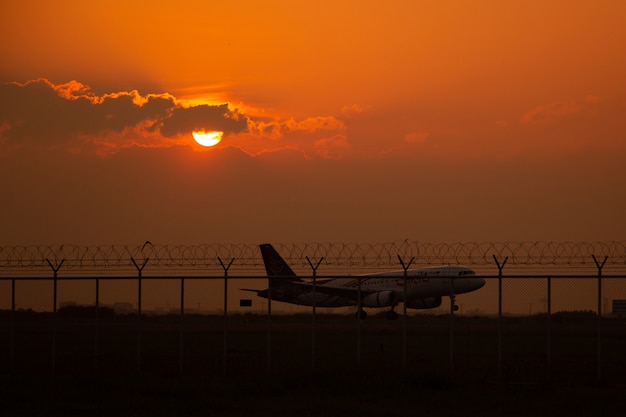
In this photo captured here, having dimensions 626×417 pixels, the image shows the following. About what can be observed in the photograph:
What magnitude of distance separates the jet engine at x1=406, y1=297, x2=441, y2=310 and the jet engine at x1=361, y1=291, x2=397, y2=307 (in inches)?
44.4

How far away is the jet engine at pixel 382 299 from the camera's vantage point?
182 ft

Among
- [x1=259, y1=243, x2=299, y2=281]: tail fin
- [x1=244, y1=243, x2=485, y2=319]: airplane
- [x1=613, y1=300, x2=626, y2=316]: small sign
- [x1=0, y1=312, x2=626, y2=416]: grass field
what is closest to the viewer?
[x1=0, y1=312, x2=626, y2=416]: grass field

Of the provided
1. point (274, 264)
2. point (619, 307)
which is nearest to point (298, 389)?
point (619, 307)

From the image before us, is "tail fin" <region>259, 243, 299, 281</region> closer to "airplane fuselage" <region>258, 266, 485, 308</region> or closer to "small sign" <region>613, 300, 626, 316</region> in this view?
"airplane fuselage" <region>258, 266, 485, 308</region>

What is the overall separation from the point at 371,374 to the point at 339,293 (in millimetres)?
37277

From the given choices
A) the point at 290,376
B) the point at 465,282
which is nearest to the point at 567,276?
the point at 290,376

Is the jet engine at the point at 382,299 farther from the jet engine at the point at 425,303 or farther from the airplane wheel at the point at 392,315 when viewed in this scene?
the jet engine at the point at 425,303

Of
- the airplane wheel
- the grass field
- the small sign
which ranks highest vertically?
the small sign

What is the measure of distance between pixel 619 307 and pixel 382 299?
34.9 meters

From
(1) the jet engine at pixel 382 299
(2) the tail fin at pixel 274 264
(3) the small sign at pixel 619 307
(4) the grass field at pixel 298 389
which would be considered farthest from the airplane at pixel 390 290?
(3) the small sign at pixel 619 307

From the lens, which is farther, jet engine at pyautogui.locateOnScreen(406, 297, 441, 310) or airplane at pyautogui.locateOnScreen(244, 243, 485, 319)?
jet engine at pyautogui.locateOnScreen(406, 297, 441, 310)

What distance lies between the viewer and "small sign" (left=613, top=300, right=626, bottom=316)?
68.2 feet

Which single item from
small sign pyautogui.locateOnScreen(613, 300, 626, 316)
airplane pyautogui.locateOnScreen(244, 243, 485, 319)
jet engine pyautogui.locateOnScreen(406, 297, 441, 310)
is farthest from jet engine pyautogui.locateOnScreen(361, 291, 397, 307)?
small sign pyautogui.locateOnScreen(613, 300, 626, 316)

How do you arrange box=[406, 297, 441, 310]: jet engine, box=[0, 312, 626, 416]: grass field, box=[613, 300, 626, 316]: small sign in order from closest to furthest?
box=[0, 312, 626, 416]: grass field → box=[613, 300, 626, 316]: small sign → box=[406, 297, 441, 310]: jet engine
